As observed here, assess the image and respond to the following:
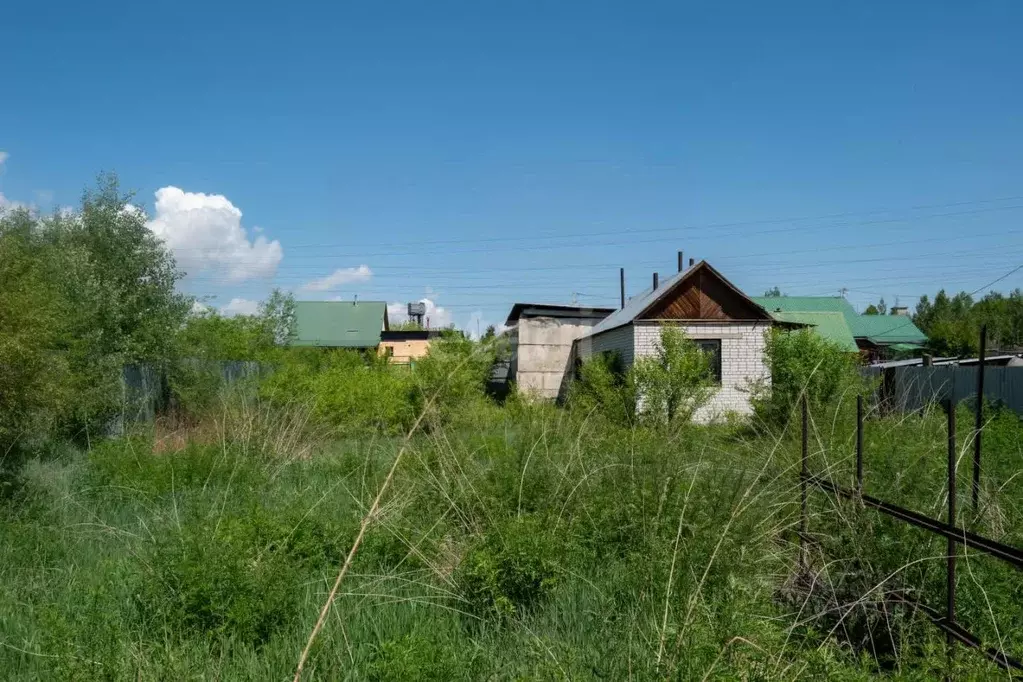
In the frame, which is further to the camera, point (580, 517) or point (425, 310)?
point (425, 310)

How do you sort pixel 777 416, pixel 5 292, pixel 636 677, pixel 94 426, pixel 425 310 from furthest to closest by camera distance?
pixel 425 310 → pixel 94 426 → pixel 777 416 → pixel 5 292 → pixel 636 677

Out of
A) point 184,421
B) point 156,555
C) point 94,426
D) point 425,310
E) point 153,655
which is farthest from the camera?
point 425,310

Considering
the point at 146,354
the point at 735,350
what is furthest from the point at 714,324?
the point at 146,354

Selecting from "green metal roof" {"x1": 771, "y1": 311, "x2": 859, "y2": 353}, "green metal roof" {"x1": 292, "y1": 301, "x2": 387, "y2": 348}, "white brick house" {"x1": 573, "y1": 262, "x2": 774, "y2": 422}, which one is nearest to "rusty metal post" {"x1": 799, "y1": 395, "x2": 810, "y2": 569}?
"white brick house" {"x1": 573, "y1": 262, "x2": 774, "y2": 422}

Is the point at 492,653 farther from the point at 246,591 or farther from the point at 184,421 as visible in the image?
the point at 184,421

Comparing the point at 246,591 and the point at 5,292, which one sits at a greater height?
the point at 5,292

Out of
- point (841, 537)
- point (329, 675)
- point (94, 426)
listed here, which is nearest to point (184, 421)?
point (94, 426)

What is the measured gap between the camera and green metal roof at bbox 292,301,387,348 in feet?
150

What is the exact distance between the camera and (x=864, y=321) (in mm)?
49469

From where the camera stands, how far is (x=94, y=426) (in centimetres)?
1310

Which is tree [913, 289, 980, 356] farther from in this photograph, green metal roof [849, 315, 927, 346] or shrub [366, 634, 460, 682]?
shrub [366, 634, 460, 682]

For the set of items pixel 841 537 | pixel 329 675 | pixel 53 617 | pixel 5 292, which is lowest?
pixel 329 675

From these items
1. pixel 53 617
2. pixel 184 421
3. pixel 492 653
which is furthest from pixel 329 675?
pixel 184 421

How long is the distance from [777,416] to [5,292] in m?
10.1
